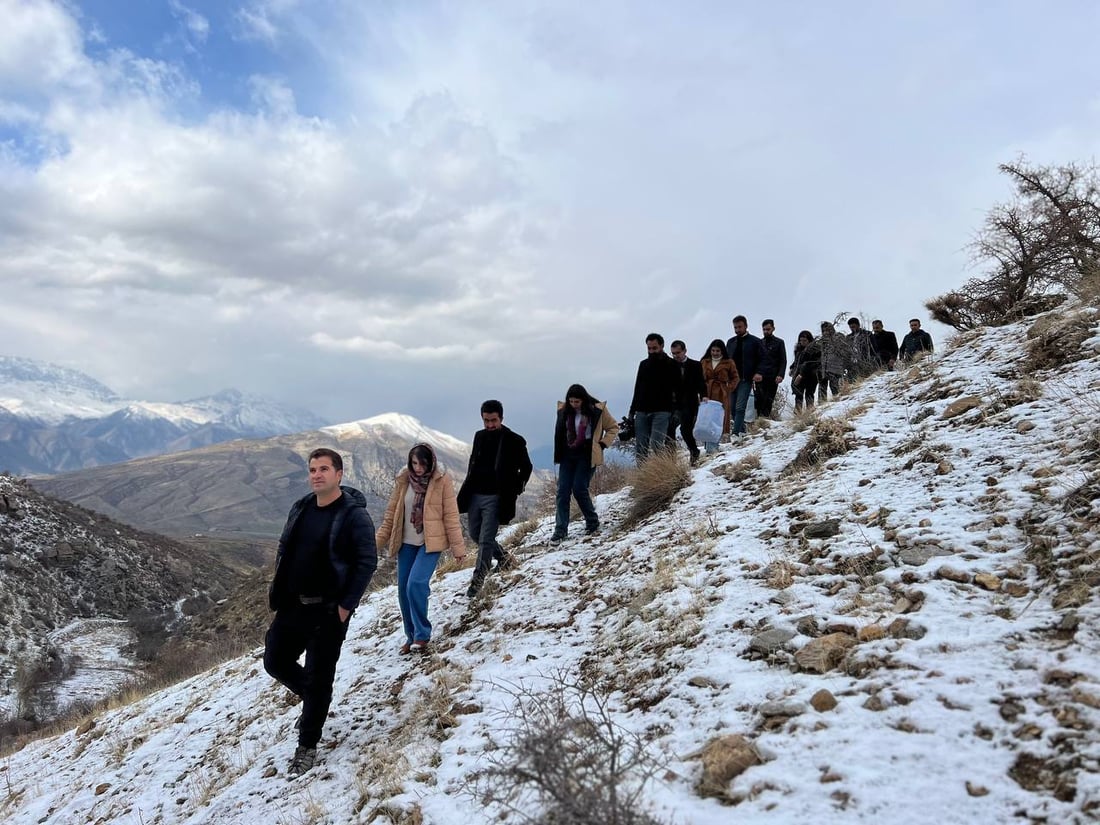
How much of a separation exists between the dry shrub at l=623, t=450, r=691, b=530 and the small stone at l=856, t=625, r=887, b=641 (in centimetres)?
510

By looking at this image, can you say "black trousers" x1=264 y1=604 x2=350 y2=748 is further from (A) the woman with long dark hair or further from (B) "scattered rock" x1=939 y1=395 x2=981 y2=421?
(B) "scattered rock" x1=939 y1=395 x2=981 y2=421

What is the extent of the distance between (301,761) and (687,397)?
7.39 meters

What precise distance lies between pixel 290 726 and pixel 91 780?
3214 mm

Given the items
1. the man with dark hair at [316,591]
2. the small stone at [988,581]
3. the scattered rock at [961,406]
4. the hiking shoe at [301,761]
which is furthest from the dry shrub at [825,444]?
the hiking shoe at [301,761]

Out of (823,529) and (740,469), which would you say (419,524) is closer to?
(823,529)

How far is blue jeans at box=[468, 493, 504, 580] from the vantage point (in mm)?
7598

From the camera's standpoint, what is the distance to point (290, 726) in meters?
6.27

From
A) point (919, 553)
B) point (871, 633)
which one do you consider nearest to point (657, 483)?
point (919, 553)

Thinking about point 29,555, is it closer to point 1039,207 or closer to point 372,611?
point 372,611

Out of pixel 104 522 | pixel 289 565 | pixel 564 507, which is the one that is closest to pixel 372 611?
pixel 564 507

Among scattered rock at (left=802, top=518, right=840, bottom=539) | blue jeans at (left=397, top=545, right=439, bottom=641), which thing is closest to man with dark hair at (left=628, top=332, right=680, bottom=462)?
scattered rock at (left=802, top=518, right=840, bottom=539)

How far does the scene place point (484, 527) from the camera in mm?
7711

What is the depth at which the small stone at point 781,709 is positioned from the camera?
3.34 metres

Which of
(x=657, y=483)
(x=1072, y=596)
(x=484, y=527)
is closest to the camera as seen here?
→ (x=1072, y=596)
